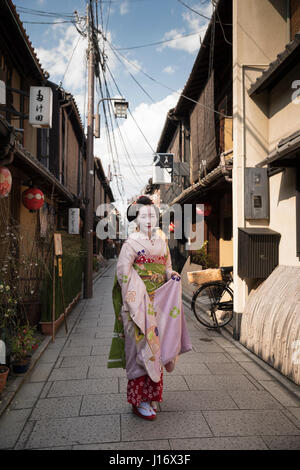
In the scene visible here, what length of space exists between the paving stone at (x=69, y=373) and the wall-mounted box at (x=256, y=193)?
3.84m

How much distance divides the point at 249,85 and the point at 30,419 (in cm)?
639

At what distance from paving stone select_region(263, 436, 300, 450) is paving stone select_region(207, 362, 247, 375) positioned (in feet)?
5.85

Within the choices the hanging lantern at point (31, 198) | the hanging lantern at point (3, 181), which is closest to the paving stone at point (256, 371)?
the hanging lantern at point (3, 181)

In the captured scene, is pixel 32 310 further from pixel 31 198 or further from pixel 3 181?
pixel 31 198

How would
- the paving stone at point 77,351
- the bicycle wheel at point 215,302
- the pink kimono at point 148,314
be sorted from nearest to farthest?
the pink kimono at point 148,314 → the paving stone at point 77,351 → the bicycle wheel at point 215,302

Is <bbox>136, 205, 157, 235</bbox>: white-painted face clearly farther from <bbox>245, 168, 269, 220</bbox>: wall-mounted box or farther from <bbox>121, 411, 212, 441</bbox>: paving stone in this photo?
<bbox>245, 168, 269, 220</bbox>: wall-mounted box

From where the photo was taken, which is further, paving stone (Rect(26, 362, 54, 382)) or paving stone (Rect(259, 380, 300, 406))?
paving stone (Rect(26, 362, 54, 382))

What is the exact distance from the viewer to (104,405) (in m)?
3.92

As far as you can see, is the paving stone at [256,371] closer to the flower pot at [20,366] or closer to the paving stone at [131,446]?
the paving stone at [131,446]

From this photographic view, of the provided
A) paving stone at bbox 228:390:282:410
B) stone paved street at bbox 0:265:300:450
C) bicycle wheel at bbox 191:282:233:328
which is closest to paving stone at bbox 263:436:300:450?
stone paved street at bbox 0:265:300:450

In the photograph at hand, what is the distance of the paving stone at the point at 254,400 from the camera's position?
388cm

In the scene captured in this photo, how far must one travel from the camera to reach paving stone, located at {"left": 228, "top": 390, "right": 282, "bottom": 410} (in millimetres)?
3881

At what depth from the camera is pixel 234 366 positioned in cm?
527

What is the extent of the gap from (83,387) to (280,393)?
7.98 feet
